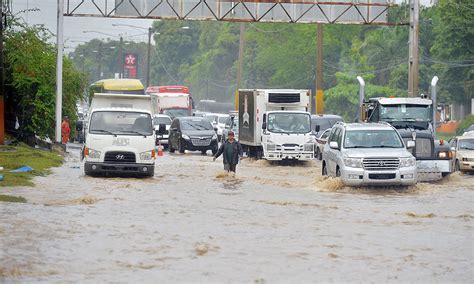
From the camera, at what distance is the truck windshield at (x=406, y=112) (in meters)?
34.8

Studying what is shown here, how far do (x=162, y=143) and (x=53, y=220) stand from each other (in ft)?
110

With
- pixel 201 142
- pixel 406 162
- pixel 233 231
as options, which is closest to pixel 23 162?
pixel 406 162

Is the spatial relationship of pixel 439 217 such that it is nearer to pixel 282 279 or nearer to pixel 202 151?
pixel 282 279

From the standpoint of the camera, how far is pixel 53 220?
21062 millimetres

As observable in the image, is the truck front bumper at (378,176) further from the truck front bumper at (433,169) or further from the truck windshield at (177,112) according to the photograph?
the truck windshield at (177,112)

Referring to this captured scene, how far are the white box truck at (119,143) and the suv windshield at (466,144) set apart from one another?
41.4ft

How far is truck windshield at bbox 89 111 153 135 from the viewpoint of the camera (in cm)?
3061

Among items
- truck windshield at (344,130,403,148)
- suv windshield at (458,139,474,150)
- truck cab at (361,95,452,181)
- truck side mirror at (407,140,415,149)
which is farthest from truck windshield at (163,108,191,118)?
truck side mirror at (407,140,415,149)

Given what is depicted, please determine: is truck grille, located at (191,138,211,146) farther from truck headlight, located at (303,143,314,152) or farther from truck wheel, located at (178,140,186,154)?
truck headlight, located at (303,143,314,152)

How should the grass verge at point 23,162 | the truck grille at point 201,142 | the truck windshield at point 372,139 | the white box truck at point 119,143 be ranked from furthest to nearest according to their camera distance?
the truck grille at point 201,142, the white box truck at point 119,143, the grass verge at point 23,162, the truck windshield at point 372,139

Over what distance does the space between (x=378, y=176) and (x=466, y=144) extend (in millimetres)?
12263

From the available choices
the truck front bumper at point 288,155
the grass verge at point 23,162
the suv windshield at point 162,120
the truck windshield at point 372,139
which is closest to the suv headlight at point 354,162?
the truck windshield at point 372,139

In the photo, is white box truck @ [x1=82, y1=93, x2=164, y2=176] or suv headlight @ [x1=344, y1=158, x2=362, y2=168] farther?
white box truck @ [x1=82, y1=93, x2=164, y2=176]

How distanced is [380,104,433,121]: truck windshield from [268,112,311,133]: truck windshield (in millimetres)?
6385
